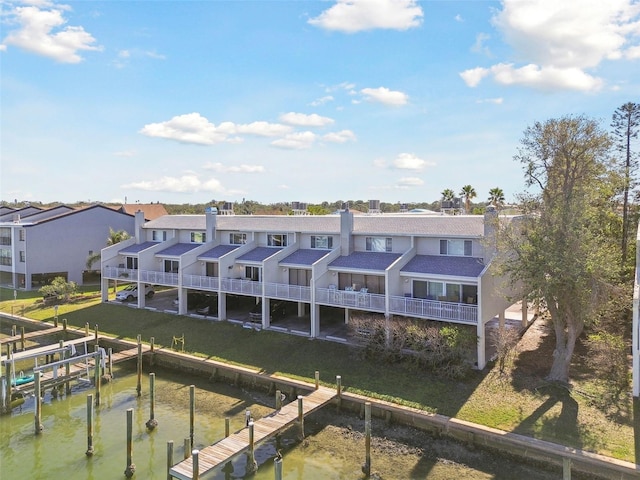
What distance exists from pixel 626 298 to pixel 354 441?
14.1 metres

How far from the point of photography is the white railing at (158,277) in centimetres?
3599

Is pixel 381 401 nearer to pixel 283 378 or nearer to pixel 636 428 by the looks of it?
pixel 283 378

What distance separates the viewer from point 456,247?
28.4 m

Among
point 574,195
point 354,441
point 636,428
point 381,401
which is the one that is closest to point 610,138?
point 574,195

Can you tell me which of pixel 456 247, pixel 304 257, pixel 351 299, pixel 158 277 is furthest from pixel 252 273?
pixel 456 247

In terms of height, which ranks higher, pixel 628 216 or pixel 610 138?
pixel 610 138

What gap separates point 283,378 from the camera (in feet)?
79.0

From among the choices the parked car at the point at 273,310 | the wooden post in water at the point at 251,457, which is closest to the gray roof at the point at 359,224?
the parked car at the point at 273,310

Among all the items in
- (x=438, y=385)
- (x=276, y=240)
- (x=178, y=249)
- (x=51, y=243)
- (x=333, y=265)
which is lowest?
(x=438, y=385)

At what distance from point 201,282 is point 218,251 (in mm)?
3450

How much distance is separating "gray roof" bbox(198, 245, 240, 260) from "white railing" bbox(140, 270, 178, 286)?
2581 mm

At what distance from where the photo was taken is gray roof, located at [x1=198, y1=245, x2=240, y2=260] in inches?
1421

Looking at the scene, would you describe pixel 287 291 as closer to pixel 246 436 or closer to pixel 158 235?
pixel 246 436

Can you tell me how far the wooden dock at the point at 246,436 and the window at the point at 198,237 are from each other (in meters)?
21.0
